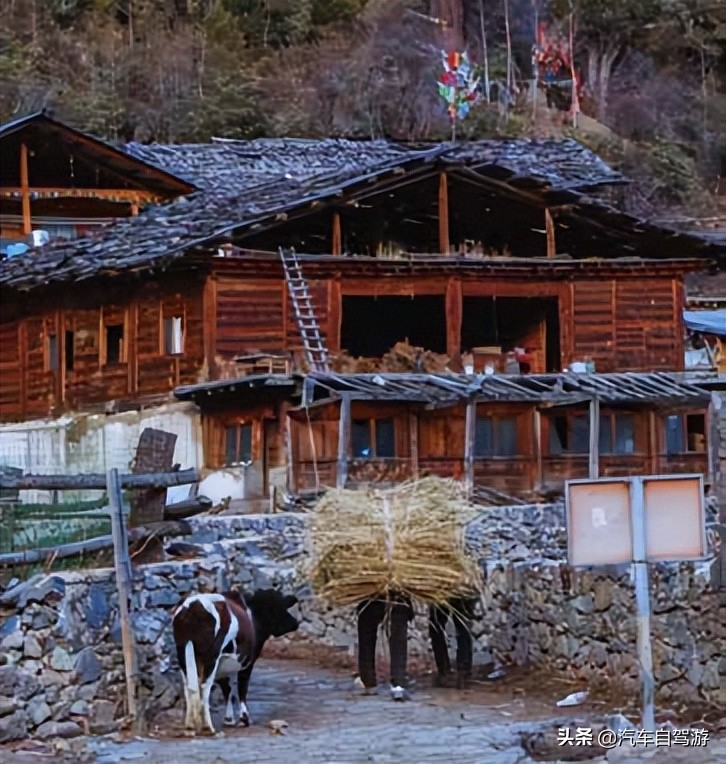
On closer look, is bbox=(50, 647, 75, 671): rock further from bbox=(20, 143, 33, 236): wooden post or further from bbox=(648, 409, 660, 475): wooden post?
bbox=(20, 143, 33, 236): wooden post

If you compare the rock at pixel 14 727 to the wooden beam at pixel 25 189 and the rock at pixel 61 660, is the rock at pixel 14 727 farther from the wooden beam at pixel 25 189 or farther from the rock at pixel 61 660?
the wooden beam at pixel 25 189

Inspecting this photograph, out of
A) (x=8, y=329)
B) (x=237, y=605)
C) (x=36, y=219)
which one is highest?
(x=36, y=219)

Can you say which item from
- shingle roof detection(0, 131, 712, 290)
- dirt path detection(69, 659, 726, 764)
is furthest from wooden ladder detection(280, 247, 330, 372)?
dirt path detection(69, 659, 726, 764)

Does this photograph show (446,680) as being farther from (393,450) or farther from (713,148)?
(713,148)

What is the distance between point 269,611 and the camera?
15.4 m

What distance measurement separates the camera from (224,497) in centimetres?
3338

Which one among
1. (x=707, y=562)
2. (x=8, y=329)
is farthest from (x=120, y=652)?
(x=8, y=329)

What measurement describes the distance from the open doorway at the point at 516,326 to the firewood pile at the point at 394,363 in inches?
145

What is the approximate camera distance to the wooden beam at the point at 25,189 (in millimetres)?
39781

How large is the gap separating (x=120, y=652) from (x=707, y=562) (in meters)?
5.44

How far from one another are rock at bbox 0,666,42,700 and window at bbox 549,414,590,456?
74.7 ft

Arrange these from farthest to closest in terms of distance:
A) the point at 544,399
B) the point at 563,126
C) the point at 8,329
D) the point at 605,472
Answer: the point at 563,126 → the point at 8,329 → the point at 605,472 → the point at 544,399

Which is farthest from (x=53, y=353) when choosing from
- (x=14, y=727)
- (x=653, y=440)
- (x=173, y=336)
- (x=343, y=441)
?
(x=14, y=727)

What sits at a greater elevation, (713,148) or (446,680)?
(713,148)
